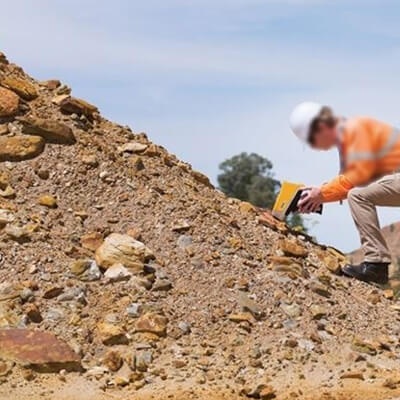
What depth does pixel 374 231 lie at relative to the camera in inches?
414

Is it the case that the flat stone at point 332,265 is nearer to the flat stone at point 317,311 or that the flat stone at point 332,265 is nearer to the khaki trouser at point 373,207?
the khaki trouser at point 373,207

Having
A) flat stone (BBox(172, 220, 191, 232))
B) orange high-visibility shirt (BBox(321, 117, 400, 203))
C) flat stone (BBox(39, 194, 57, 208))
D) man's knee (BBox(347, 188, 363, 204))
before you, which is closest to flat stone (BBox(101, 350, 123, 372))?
flat stone (BBox(172, 220, 191, 232))

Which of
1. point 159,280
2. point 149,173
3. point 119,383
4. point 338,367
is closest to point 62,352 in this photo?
point 119,383

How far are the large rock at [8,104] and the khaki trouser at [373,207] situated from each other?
365 cm

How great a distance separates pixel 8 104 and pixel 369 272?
4.10 m

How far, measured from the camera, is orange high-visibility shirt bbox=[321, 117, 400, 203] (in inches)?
230

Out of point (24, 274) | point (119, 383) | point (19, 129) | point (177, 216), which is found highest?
point (19, 129)

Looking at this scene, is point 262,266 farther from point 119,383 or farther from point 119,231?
point 119,383

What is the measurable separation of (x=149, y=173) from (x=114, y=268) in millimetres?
1952

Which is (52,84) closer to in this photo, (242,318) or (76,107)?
(76,107)

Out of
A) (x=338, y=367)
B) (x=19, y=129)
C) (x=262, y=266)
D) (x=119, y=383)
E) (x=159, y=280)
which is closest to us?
(x=119, y=383)

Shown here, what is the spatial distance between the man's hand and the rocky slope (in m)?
0.53

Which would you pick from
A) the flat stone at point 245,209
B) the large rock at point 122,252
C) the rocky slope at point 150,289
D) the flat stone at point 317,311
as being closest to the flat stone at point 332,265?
the rocky slope at point 150,289

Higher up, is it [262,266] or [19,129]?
[19,129]
